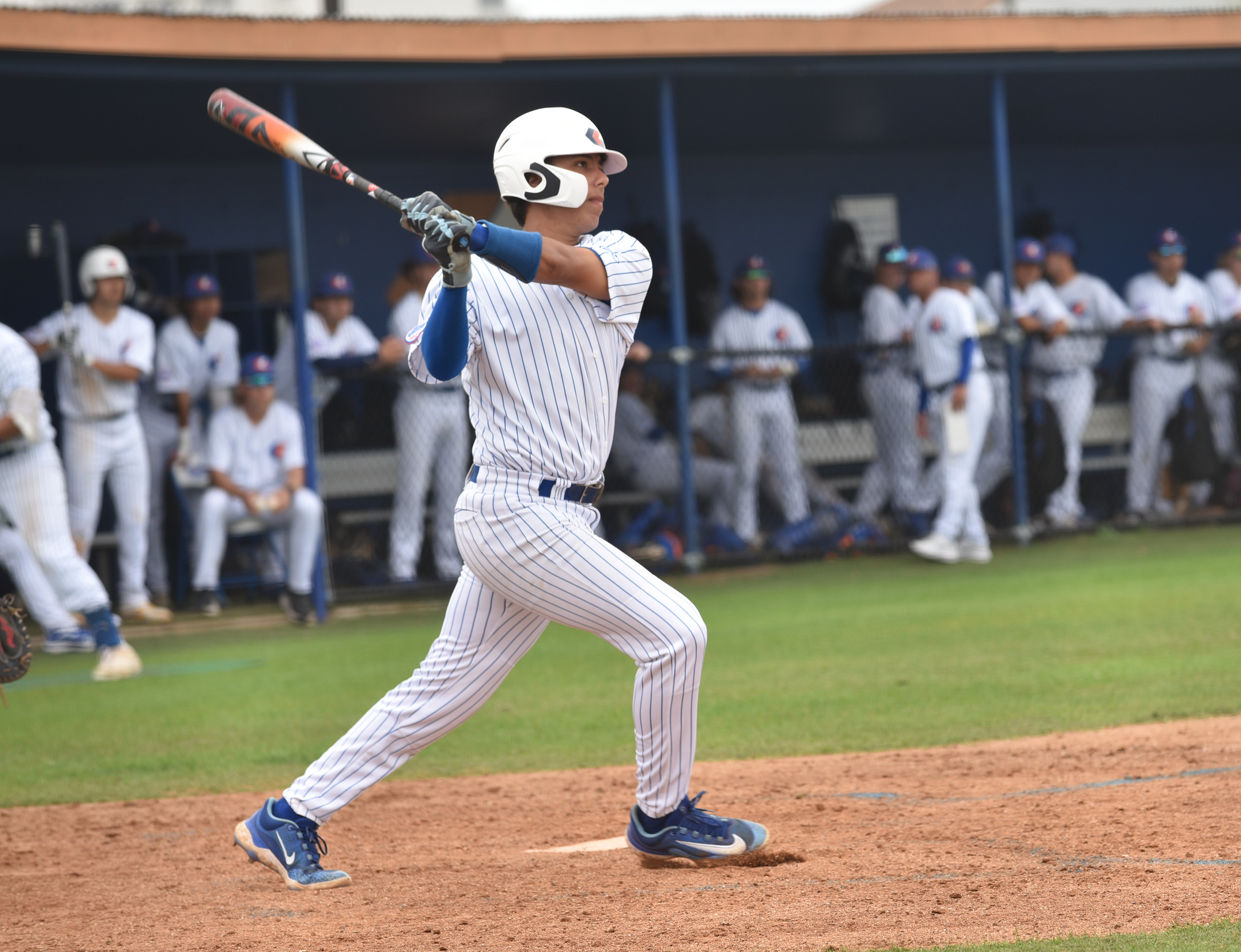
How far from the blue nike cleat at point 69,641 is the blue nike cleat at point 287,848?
512 centimetres

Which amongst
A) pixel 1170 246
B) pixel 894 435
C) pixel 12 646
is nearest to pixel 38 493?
pixel 12 646

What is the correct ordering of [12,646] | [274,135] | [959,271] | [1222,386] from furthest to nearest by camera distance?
[1222,386]
[959,271]
[12,646]
[274,135]

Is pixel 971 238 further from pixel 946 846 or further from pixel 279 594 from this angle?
pixel 946 846

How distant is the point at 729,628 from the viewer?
301 inches

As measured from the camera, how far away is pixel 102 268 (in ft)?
29.2

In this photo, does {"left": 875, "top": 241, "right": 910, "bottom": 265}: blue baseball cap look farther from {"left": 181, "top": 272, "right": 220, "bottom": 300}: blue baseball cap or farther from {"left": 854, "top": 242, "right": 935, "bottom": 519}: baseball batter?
{"left": 181, "top": 272, "right": 220, "bottom": 300}: blue baseball cap

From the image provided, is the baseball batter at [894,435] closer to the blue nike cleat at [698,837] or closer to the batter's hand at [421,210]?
the blue nike cleat at [698,837]

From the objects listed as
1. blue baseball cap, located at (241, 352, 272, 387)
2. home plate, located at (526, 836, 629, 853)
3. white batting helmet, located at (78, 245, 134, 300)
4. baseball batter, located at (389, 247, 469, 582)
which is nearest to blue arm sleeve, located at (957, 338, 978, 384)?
baseball batter, located at (389, 247, 469, 582)

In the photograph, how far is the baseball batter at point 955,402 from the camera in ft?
32.0

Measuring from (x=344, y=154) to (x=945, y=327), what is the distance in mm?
5541

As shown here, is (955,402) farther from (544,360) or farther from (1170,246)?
(544,360)

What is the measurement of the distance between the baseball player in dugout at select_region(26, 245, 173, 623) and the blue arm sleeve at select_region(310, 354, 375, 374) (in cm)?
107

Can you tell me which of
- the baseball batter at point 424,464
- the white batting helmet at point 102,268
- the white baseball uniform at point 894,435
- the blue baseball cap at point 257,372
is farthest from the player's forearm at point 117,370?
the white baseball uniform at point 894,435

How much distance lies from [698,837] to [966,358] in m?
6.74
